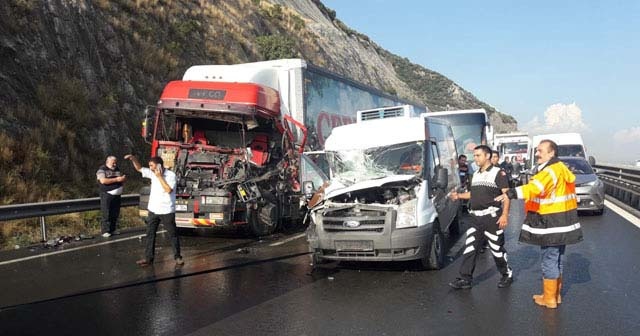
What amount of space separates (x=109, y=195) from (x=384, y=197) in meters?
6.32

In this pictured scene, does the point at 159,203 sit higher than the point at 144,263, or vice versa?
the point at 159,203

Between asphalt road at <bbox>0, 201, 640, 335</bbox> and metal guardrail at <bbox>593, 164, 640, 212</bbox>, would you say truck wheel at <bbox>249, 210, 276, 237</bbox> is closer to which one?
asphalt road at <bbox>0, 201, 640, 335</bbox>

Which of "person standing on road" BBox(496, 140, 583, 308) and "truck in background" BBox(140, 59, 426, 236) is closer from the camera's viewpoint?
"person standing on road" BBox(496, 140, 583, 308)

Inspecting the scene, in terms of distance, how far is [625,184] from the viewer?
16312 mm

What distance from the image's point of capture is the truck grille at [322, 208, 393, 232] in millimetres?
6969

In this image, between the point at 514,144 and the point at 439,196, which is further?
the point at 514,144

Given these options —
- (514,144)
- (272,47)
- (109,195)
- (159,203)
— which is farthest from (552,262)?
(514,144)

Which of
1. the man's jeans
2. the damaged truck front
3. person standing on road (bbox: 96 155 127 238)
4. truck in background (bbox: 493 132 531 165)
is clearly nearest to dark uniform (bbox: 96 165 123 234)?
person standing on road (bbox: 96 155 127 238)

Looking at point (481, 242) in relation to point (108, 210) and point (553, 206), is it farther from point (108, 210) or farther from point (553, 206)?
point (108, 210)

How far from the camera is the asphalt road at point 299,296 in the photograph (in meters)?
5.08

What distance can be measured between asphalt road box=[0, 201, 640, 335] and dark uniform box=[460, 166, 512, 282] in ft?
1.07

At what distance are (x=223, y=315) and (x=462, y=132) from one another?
1509cm

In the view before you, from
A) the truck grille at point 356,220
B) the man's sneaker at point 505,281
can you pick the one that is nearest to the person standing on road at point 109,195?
the truck grille at point 356,220

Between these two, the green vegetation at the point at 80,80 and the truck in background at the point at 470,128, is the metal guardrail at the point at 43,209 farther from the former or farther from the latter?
the truck in background at the point at 470,128
